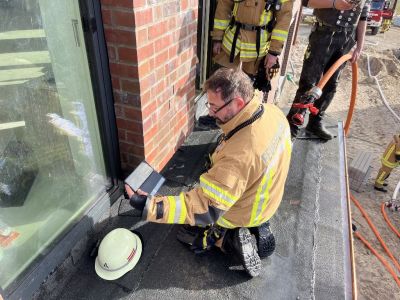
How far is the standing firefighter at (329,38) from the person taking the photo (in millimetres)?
3184

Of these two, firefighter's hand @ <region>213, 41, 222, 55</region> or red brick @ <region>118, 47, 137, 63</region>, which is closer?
red brick @ <region>118, 47, 137, 63</region>

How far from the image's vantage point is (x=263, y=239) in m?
2.17

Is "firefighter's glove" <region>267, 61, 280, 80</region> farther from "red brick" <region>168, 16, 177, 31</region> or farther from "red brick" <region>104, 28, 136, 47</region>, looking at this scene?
"red brick" <region>104, 28, 136, 47</region>

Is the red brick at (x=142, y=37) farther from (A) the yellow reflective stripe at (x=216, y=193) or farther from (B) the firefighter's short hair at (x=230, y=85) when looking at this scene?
(A) the yellow reflective stripe at (x=216, y=193)

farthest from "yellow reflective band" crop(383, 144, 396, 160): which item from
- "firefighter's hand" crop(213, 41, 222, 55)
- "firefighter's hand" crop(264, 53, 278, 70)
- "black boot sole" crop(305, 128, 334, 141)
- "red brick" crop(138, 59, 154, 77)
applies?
"red brick" crop(138, 59, 154, 77)

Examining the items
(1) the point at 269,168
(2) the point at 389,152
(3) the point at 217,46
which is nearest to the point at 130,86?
(1) the point at 269,168

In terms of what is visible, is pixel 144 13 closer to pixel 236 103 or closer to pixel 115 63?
pixel 115 63

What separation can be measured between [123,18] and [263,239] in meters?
1.70

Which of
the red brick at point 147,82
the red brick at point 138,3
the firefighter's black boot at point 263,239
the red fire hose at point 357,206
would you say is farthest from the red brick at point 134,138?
the red fire hose at point 357,206

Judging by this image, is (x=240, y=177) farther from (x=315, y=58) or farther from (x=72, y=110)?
(x=315, y=58)

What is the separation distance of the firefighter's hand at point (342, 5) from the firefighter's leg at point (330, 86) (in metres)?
0.30

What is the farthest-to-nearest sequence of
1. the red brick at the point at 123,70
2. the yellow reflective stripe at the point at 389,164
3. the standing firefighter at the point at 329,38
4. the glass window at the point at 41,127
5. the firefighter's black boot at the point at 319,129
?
the yellow reflective stripe at the point at 389,164 < the firefighter's black boot at the point at 319,129 < the standing firefighter at the point at 329,38 < the red brick at the point at 123,70 < the glass window at the point at 41,127

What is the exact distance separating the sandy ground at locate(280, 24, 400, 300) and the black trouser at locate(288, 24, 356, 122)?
2.56m

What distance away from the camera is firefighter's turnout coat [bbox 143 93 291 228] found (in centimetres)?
168
